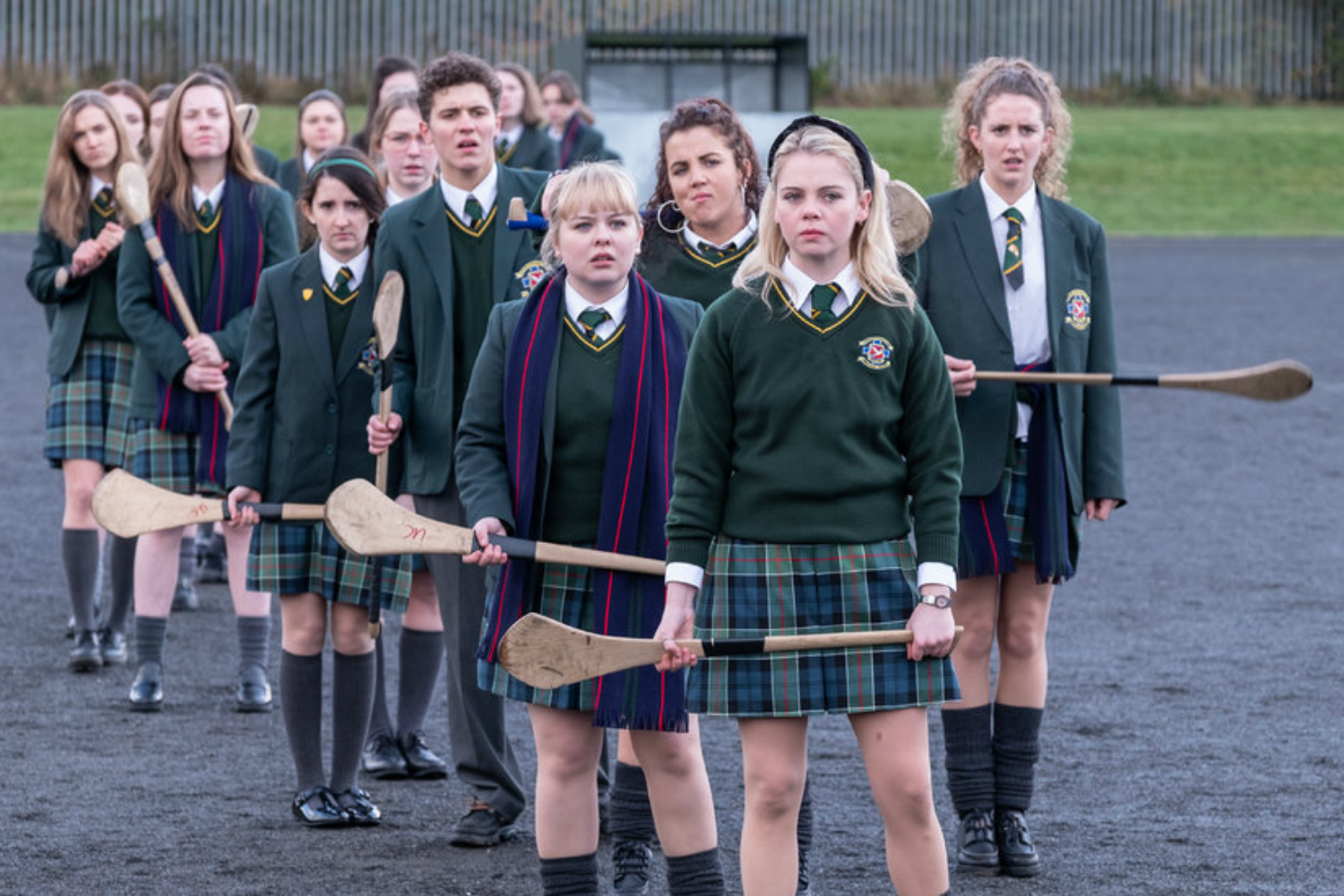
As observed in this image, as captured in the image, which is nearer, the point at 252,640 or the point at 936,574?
the point at 936,574

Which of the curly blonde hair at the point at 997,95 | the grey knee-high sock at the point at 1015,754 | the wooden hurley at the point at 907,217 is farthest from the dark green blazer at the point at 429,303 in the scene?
the grey knee-high sock at the point at 1015,754

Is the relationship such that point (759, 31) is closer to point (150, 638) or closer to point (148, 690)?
point (150, 638)

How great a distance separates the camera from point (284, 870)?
16.1ft

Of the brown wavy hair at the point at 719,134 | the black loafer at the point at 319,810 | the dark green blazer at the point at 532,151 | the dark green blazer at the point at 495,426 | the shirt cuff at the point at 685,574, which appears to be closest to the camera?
the shirt cuff at the point at 685,574

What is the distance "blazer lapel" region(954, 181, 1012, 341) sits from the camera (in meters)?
5.05

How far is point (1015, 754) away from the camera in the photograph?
201 inches

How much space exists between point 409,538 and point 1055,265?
5.65ft

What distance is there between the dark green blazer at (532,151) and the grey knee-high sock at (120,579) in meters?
4.03

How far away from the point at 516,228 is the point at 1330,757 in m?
2.71

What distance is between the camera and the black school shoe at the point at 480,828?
203 inches

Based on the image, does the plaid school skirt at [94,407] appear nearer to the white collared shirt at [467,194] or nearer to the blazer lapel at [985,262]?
the white collared shirt at [467,194]

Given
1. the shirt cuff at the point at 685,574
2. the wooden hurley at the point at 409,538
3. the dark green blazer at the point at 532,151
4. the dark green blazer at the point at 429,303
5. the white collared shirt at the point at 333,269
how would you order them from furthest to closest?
the dark green blazer at the point at 532,151 → the white collared shirt at the point at 333,269 → the dark green blazer at the point at 429,303 → the wooden hurley at the point at 409,538 → the shirt cuff at the point at 685,574

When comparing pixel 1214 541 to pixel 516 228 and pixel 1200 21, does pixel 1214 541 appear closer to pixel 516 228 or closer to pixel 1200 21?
pixel 516 228

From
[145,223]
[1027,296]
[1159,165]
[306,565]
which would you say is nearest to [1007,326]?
[1027,296]
